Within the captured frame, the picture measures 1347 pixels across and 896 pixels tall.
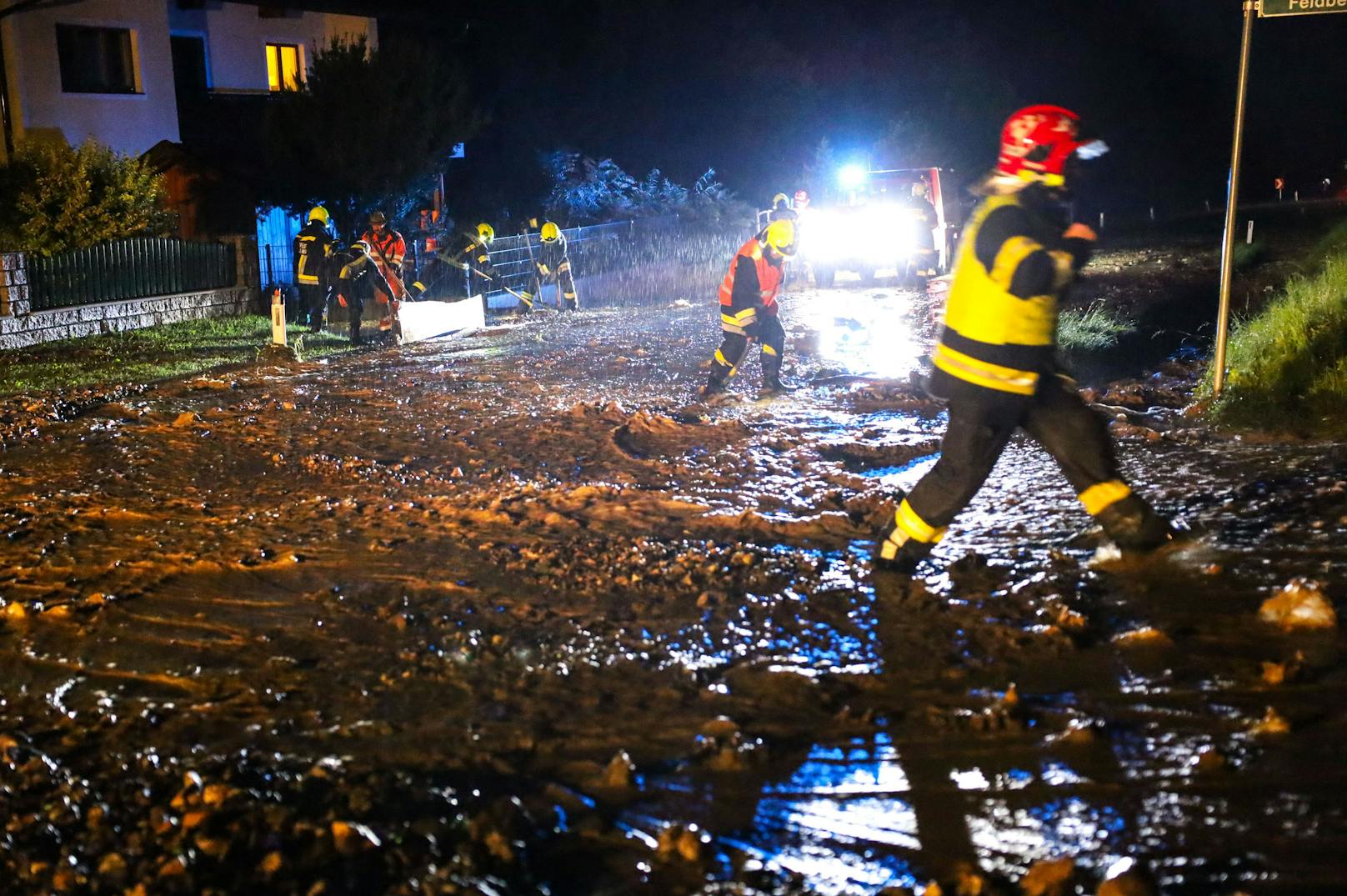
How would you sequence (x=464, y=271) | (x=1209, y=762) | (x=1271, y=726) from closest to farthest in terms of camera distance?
(x=1209, y=762) → (x=1271, y=726) → (x=464, y=271)

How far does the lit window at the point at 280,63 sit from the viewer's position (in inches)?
A: 1081

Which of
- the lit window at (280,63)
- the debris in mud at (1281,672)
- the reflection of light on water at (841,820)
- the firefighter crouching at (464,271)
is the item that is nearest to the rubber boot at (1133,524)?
the debris in mud at (1281,672)

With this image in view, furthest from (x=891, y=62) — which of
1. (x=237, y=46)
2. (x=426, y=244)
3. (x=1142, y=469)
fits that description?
(x=1142, y=469)

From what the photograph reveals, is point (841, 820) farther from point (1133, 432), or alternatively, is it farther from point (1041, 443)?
point (1133, 432)

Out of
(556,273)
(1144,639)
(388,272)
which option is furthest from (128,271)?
(1144,639)

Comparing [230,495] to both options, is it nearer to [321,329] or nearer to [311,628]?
[311,628]

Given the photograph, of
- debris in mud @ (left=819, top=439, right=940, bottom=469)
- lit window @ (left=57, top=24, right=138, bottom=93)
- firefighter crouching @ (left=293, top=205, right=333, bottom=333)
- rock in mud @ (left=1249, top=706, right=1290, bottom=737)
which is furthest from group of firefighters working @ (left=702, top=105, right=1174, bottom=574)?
lit window @ (left=57, top=24, right=138, bottom=93)

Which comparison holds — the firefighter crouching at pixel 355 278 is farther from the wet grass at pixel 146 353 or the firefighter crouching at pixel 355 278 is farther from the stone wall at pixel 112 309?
the stone wall at pixel 112 309

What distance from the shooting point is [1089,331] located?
40.5 feet

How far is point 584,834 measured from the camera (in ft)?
10.7

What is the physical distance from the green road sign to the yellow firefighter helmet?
138 inches

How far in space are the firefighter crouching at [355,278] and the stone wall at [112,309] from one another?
3.16 m

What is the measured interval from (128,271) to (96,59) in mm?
7820

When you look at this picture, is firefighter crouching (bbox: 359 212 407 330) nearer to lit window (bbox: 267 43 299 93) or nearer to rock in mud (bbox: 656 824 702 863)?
rock in mud (bbox: 656 824 702 863)
